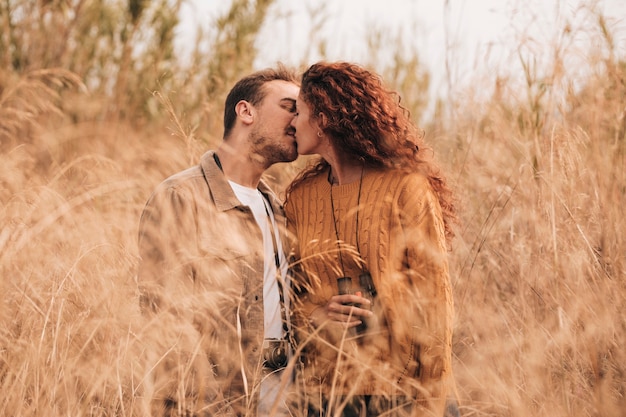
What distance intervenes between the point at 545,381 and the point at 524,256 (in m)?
0.69

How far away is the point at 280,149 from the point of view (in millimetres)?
2396

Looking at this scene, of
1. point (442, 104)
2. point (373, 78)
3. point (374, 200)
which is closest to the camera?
point (374, 200)

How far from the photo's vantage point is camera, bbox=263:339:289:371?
1.99 meters

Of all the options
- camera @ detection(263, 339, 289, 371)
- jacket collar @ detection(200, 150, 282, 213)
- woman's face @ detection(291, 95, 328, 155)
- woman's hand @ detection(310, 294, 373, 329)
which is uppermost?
woman's face @ detection(291, 95, 328, 155)

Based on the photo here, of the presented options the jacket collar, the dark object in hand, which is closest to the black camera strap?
the jacket collar

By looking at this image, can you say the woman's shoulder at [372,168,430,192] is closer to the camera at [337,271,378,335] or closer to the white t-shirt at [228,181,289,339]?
the camera at [337,271,378,335]

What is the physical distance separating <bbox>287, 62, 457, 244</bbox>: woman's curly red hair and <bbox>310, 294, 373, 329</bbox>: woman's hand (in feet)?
1.47

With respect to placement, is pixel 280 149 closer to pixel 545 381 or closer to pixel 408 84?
pixel 545 381

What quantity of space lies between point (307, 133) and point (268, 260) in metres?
0.45

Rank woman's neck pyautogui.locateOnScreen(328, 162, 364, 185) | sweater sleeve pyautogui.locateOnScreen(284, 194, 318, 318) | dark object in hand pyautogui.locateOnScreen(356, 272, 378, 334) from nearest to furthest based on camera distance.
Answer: dark object in hand pyautogui.locateOnScreen(356, 272, 378, 334) < sweater sleeve pyautogui.locateOnScreen(284, 194, 318, 318) < woman's neck pyautogui.locateOnScreen(328, 162, 364, 185)

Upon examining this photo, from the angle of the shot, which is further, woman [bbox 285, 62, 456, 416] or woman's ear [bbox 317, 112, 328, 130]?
woman's ear [bbox 317, 112, 328, 130]

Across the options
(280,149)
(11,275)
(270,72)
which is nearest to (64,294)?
(11,275)

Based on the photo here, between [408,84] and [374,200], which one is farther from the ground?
[408,84]

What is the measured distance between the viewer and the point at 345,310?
186 cm
